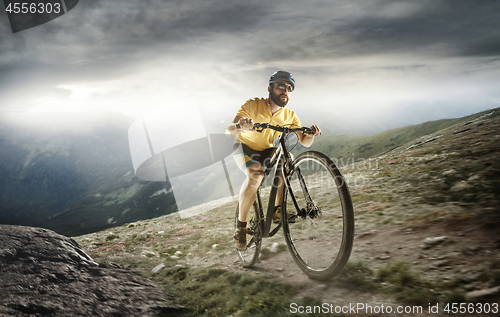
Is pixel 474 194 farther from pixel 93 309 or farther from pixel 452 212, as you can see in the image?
pixel 93 309

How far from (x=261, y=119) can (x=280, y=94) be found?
67cm

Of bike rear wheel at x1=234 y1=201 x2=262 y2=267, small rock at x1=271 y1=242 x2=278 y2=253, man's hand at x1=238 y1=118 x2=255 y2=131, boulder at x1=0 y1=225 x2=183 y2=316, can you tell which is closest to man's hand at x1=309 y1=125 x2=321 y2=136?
man's hand at x1=238 y1=118 x2=255 y2=131

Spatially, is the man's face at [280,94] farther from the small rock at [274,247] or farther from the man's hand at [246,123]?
the small rock at [274,247]

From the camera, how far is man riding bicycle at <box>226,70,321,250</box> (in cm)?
522

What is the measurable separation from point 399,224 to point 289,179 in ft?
10.0

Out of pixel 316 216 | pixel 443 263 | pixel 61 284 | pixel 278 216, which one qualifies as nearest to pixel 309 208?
pixel 316 216

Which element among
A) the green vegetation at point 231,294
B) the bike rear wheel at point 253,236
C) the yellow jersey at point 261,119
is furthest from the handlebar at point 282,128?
the green vegetation at point 231,294

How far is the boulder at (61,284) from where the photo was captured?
13.7 feet

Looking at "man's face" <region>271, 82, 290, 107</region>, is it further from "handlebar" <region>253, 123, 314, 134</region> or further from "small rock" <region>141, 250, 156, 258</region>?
"small rock" <region>141, 250, 156, 258</region>

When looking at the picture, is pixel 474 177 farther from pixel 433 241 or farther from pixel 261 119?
pixel 261 119

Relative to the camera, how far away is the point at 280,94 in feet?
17.4

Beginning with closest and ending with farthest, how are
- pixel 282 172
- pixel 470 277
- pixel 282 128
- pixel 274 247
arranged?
pixel 470 277 < pixel 282 128 < pixel 282 172 < pixel 274 247

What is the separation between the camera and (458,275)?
3.49m

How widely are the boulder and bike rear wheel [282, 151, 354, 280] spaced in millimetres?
2617
